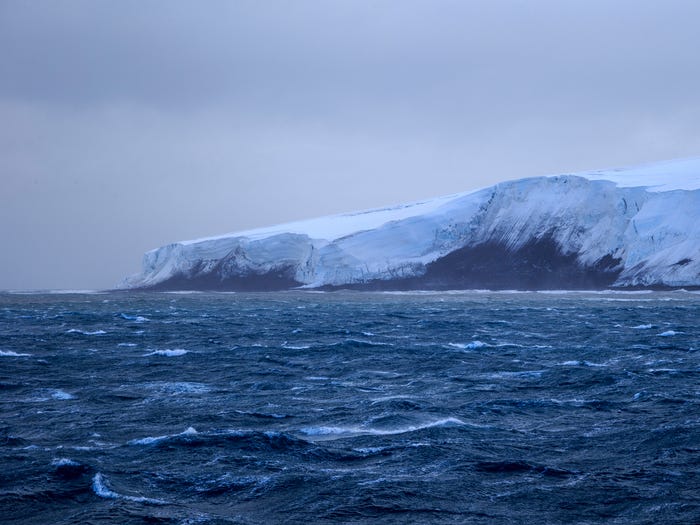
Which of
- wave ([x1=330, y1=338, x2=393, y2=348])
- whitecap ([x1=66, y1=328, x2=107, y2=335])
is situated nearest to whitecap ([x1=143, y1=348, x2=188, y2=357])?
wave ([x1=330, y1=338, x2=393, y2=348])

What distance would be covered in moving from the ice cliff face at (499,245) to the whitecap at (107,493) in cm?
7910

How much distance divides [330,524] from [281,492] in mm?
1528

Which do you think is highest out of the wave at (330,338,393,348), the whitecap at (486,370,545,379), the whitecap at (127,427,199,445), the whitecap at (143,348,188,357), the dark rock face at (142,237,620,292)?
the dark rock face at (142,237,620,292)

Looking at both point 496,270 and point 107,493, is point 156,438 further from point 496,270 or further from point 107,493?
point 496,270

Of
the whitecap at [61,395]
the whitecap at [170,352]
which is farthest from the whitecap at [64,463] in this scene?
the whitecap at [170,352]

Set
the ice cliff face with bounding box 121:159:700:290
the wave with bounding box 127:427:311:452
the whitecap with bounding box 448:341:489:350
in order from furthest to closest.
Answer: the ice cliff face with bounding box 121:159:700:290 → the whitecap with bounding box 448:341:489:350 → the wave with bounding box 127:427:311:452

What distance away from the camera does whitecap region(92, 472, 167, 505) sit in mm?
10580

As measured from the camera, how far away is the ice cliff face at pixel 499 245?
86.1 metres

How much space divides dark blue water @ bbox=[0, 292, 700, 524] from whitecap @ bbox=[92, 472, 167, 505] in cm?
4

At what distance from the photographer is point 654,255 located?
8319cm

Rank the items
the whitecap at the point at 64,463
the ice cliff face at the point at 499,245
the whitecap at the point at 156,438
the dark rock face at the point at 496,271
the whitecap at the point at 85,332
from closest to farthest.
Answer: the whitecap at the point at 64,463
the whitecap at the point at 156,438
the whitecap at the point at 85,332
the ice cliff face at the point at 499,245
the dark rock face at the point at 496,271

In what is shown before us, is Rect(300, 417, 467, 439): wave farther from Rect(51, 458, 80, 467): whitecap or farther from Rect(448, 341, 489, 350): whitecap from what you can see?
Rect(448, 341, 489, 350): whitecap

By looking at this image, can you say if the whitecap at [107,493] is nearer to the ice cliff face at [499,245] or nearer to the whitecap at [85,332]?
the whitecap at [85,332]

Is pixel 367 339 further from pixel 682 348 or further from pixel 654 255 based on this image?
pixel 654 255
